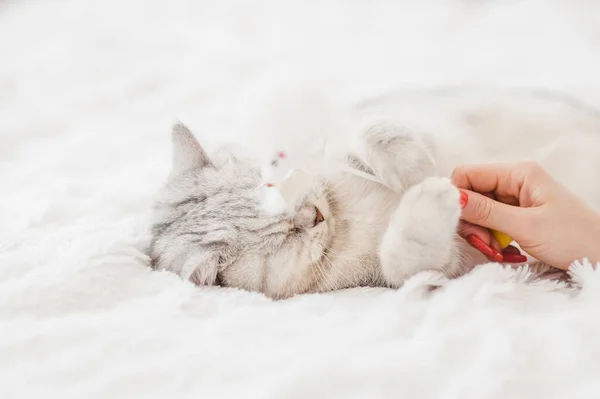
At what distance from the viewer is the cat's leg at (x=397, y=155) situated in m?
0.98

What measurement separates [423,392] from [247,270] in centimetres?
48

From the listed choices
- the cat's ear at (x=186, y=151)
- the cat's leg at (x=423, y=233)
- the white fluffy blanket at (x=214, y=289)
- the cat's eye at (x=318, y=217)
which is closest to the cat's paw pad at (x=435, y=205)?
the cat's leg at (x=423, y=233)

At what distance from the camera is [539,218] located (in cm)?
92

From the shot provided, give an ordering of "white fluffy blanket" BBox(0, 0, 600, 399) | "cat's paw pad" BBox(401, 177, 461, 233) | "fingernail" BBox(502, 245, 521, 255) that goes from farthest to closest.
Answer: "fingernail" BBox(502, 245, 521, 255)
"cat's paw pad" BBox(401, 177, 461, 233)
"white fluffy blanket" BBox(0, 0, 600, 399)

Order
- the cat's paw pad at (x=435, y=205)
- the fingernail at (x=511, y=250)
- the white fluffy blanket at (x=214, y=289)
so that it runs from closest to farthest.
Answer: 1. the white fluffy blanket at (x=214, y=289)
2. the cat's paw pad at (x=435, y=205)
3. the fingernail at (x=511, y=250)

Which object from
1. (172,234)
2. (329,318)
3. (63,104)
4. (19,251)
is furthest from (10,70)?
(329,318)

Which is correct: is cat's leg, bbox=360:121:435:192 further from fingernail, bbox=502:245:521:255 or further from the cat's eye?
fingernail, bbox=502:245:521:255

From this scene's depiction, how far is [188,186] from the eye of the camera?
1125 millimetres

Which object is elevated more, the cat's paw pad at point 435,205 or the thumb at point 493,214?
the cat's paw pad at point 435,205

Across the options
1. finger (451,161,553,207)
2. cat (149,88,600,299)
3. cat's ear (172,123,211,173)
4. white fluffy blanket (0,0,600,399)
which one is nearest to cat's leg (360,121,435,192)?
cat (149,88,600,299)

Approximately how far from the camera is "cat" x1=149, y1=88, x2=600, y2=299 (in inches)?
38.7

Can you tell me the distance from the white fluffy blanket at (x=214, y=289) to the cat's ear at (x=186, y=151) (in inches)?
6.9

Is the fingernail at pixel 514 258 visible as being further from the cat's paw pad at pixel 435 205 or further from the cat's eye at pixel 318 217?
the cat's eye at pixel 318 217

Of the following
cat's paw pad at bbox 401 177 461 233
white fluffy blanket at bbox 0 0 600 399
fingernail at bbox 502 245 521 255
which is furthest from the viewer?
fingernail at bbox 502 245 521 255
